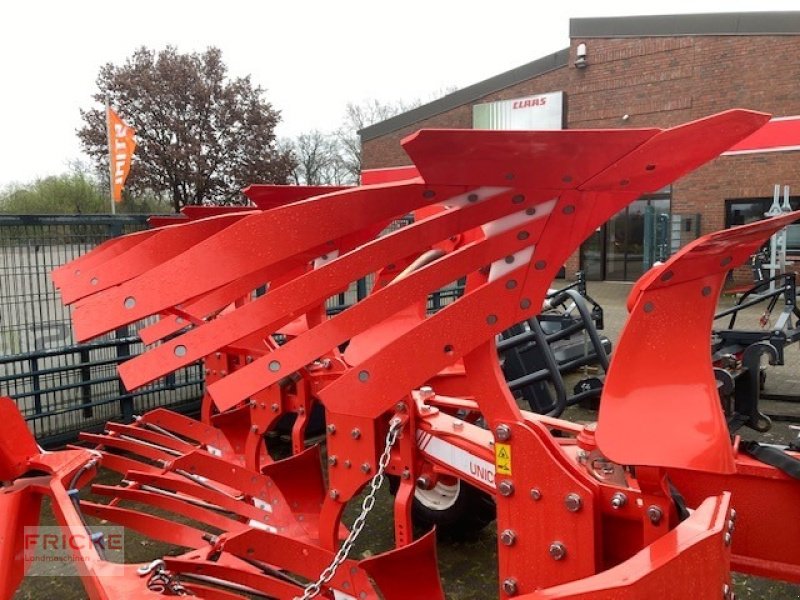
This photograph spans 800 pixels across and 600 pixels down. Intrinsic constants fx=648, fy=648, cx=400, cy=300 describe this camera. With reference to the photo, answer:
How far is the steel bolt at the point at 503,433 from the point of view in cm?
197

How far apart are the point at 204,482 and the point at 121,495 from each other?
473mm

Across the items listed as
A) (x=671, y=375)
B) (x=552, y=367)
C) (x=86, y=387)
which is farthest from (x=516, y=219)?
(x=86, y=387)

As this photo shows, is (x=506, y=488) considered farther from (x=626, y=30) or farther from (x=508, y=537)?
(x=626, y=30)

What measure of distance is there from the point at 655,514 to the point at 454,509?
6.86 ft

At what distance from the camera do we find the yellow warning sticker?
1.98m

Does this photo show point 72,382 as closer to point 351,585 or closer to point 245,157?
point 351,585

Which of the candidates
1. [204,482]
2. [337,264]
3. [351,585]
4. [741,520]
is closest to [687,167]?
[337,264]

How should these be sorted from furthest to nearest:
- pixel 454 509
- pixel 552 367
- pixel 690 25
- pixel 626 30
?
pixel 626 30 < pixel 690 25 < pixel 552 367 < pixel 454 509

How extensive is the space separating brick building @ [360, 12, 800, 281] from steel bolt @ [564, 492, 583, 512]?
13289 millimetres

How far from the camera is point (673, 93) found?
15.5 metres

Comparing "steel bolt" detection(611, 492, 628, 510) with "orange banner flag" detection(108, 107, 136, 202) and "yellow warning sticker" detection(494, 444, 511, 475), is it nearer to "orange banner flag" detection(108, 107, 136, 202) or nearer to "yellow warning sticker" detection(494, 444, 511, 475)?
"yellow warning sticker" detection(494, 444, 511, 475)

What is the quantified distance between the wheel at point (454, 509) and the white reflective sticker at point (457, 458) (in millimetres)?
959

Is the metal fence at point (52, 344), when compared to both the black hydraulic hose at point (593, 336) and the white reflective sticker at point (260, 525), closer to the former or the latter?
the white reflective sticker at point (260, 525)

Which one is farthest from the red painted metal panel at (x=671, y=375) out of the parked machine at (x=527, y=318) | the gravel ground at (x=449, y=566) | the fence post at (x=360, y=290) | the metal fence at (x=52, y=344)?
the fence post at (x=360, y=290)
